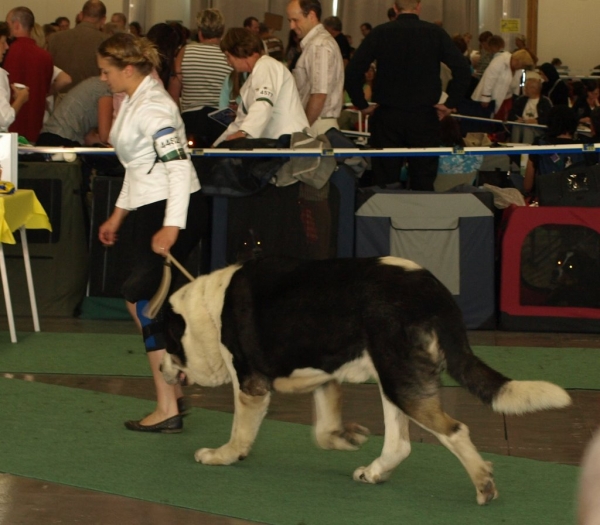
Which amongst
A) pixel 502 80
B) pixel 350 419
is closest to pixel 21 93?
pixel 350 419

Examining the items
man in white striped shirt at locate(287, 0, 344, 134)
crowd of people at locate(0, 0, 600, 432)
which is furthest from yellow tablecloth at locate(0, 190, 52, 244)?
man in white striped shirt at locate(287, 0, 344, 134)

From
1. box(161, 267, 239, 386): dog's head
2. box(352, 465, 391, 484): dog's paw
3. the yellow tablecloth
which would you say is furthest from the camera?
the yellow tablecloth

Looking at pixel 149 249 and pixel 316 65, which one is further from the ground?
pixel 316 65

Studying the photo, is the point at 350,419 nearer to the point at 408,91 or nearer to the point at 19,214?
the point at 19,214

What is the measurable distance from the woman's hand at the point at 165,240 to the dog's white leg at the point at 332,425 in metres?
0.83

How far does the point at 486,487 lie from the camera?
3.51m

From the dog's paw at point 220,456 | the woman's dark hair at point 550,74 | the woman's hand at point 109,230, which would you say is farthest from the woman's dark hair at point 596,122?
the woman's dark hair at point 550,74

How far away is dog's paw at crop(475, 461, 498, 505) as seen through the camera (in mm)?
3496

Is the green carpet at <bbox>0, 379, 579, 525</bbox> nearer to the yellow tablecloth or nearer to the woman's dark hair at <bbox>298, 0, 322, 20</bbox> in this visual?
the yellow tablecloth

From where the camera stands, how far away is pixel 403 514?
3.48 meters

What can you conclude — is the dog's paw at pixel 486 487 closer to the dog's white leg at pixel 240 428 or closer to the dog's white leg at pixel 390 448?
the dog's white leg at pixel 390 448

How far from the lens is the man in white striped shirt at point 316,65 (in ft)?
24.3

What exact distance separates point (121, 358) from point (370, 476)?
2.59 m

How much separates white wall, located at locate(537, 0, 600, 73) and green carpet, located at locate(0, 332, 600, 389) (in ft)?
48.8
